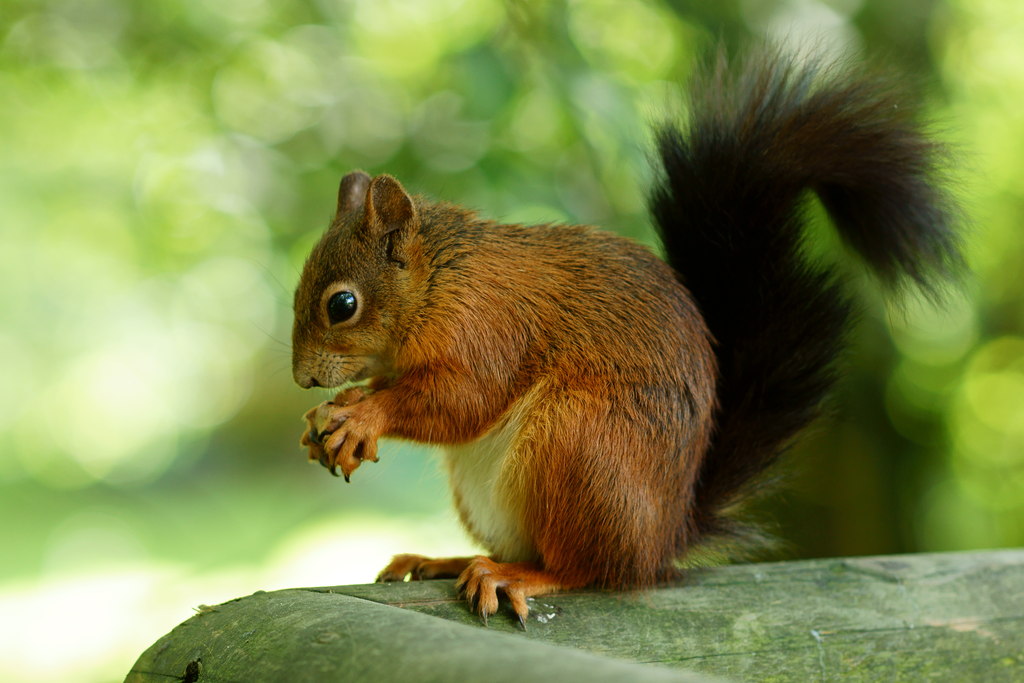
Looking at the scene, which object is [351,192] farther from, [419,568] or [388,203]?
[419,568]

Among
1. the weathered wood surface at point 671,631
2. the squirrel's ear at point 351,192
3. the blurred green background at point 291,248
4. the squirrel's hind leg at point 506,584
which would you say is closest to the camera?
the weathered wood surface at point 671,631

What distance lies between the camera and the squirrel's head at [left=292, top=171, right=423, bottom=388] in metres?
1.56

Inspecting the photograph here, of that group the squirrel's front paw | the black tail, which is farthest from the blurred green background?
the squirrel's front paw

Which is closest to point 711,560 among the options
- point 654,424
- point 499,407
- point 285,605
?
point 654,424

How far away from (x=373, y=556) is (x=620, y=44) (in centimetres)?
307

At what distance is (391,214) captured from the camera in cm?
159

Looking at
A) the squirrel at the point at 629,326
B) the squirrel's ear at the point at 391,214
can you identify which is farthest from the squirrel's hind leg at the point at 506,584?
the squirrel's ear at the point at 391,214

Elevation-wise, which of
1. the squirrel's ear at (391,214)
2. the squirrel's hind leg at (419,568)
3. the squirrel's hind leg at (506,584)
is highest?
the squirrel's ear at (391,214)

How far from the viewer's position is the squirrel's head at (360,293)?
5.11ft

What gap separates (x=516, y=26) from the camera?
2139mm

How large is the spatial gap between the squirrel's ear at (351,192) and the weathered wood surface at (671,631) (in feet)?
2.56

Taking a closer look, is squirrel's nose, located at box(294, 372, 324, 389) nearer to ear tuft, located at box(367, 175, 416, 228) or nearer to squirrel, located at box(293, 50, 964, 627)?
squirrel, located at box(293, 50, 964, 627)

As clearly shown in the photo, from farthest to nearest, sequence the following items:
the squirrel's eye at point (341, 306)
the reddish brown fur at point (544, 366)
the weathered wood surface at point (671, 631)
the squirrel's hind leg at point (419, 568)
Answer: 1. the squirrel's hind leg at point (419, 568)
2. the squirrel's eye at point (341, 306)
3. the reddish brown fur at point (544, 366)
4. the weathered wood surface at point (671, 631)

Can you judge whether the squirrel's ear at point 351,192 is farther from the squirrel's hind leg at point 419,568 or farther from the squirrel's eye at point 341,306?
the squirrel's hind leg at point 419,568
